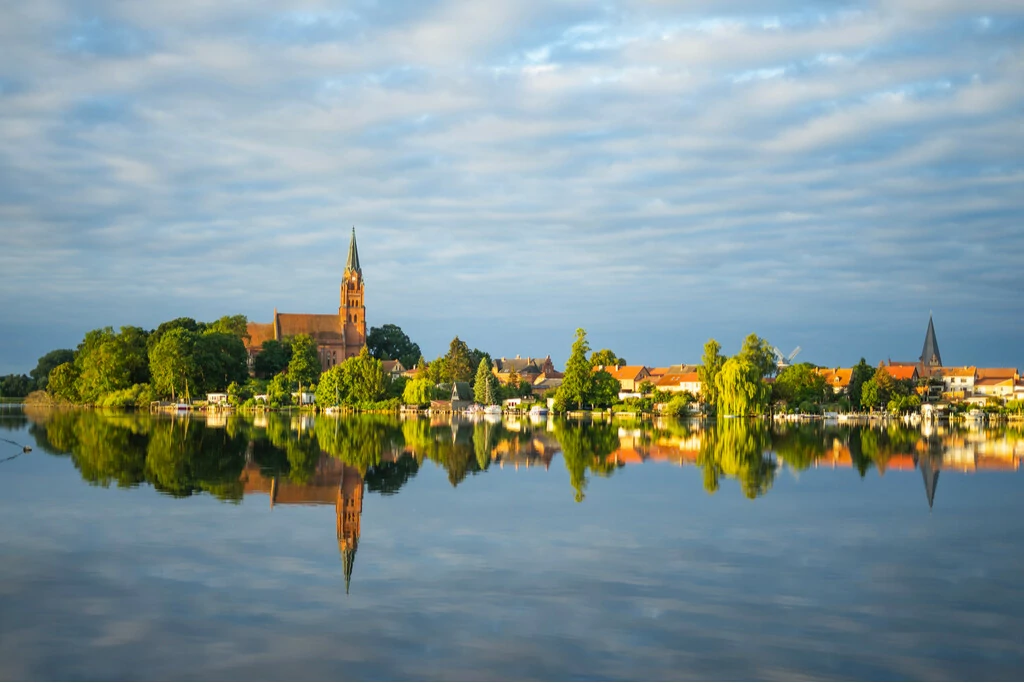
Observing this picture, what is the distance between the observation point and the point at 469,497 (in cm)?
2353

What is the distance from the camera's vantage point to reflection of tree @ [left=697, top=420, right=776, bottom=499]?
27.1 meters

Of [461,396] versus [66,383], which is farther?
[66,383]

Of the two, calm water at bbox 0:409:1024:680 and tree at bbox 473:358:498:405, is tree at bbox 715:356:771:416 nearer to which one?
tree at bbox 473:358:498:405

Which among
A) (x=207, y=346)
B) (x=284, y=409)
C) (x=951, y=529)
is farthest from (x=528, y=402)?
(x=951, y=529)

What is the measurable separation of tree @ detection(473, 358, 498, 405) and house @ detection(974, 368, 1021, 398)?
7390 cm

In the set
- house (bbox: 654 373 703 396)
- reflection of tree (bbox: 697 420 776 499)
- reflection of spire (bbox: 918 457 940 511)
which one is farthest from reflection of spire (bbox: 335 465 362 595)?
house (bbox: 654 373 703 396)

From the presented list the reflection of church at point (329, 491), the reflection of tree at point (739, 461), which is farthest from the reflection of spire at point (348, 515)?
the reflection of tree at point (739, 461)

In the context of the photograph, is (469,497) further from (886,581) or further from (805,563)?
(886,581)

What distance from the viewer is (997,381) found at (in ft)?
486

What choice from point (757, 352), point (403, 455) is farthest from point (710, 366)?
point (403, 455)

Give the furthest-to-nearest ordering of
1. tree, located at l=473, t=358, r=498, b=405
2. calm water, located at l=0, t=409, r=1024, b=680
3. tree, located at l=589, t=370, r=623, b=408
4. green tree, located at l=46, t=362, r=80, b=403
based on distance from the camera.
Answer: green tree, located at l=46, t=362, r=80, b=403 → tree, located at l=473, t=358, r=498, b=405 → tree, located at l=589, t=370, r=623, b=408 → calm water, located at l=0, t=409, r=1024, b=680

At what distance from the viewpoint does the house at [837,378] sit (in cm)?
10963

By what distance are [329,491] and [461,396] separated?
86.8m

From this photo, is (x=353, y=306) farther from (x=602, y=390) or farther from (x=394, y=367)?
(x=602, y=390)
